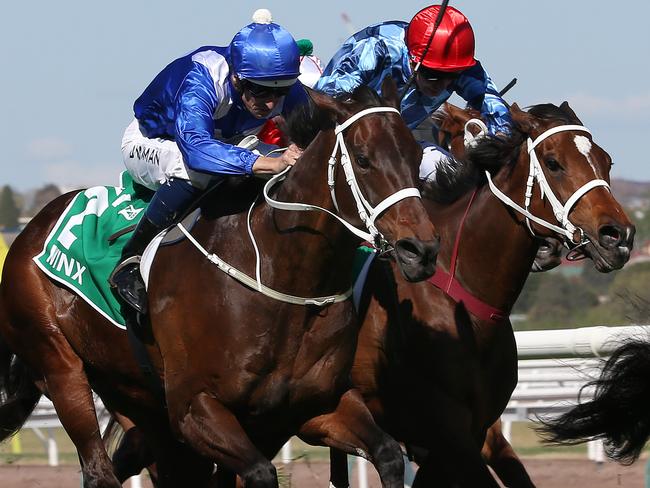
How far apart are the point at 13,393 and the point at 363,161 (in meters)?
2.54

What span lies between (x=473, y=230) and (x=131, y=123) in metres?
1.41

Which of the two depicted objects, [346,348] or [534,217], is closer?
[346,348]

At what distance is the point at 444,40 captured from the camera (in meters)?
5.10

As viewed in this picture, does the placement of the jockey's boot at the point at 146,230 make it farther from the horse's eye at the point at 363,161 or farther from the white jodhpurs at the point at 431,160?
the white jodhpurs at the point at 431,160

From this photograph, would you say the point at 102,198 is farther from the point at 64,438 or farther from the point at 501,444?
the point at 64,438

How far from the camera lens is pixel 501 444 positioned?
5.21 m

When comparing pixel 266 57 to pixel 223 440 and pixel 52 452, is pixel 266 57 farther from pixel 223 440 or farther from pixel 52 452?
pixel 52 452

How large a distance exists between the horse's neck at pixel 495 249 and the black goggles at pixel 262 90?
3.24ft

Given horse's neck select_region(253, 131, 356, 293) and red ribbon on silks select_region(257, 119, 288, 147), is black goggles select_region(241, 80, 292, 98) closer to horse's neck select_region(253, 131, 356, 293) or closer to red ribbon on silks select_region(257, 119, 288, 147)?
horse's neck select_region(253, 131, 356, 293)

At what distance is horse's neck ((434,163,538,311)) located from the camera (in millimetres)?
4988

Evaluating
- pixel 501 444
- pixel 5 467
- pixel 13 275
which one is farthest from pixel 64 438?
pixel 501 444

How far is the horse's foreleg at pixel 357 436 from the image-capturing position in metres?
4.18

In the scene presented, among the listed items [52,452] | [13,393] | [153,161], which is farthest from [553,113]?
[52,452]

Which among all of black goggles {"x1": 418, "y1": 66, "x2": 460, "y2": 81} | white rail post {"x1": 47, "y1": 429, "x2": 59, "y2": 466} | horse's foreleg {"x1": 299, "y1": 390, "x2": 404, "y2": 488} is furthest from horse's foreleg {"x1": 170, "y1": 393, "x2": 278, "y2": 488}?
white rail post {"x1": 47, "y1": 429, "x2": 59, "y2": 466}
